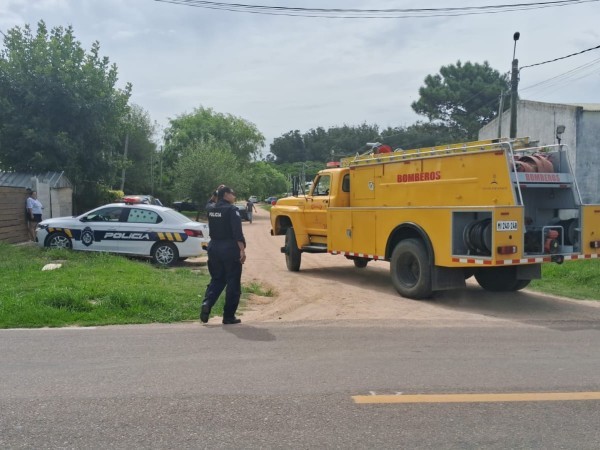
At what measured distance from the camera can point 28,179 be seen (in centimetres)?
2225

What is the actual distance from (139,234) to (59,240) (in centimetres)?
210

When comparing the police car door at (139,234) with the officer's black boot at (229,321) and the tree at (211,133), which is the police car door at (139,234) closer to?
the officer's black boot at (229,321)

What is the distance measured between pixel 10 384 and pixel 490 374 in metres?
4.41

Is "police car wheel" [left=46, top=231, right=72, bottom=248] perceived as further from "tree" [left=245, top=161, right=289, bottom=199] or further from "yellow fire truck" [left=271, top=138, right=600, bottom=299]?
"tree" [left=245, top=161, right=289, bottom=199]

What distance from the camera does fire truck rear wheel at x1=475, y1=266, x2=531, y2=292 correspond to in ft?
36.3

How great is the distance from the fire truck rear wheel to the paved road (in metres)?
3.17

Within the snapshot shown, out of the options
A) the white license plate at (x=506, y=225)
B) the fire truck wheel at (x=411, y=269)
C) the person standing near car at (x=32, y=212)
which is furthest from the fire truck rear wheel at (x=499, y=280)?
the person standing near car at (x=32, y=212)

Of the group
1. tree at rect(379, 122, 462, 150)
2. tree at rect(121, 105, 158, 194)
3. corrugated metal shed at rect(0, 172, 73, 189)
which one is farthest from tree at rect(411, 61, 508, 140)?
corrugated metal shed at rect(0, 172, 73, 189)

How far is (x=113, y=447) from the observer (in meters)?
3.96

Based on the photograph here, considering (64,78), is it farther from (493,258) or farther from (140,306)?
(493,258)

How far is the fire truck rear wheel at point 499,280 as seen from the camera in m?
11.1

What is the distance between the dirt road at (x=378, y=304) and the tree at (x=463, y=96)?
128ft

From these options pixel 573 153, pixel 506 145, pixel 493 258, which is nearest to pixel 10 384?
pixel 493 258

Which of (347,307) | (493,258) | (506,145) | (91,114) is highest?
(91,114)
